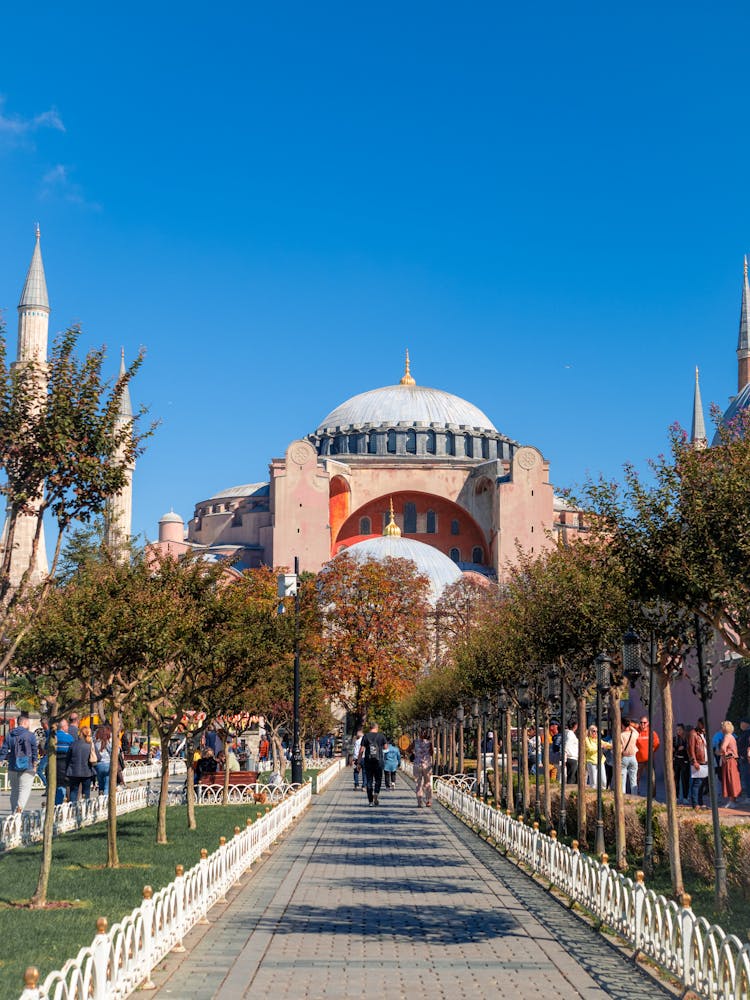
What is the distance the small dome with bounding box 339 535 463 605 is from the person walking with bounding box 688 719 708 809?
48.5 meters

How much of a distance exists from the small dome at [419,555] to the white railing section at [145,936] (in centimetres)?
5657

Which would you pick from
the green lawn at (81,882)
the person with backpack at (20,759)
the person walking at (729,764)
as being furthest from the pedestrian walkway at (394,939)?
the person walking at (729,764)

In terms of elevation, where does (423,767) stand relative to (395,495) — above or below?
below

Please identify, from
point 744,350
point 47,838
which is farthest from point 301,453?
point 47,838

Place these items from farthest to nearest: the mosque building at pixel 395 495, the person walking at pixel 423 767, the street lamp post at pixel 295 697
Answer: the mosque building at pixel 395 495 → the street lamp post at pixel 295 697 → the person walking at pixel 423 767

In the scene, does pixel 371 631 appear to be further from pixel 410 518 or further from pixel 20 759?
pixel 20 759

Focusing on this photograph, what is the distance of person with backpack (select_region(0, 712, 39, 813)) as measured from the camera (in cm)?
1494

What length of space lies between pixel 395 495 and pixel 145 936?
242ft

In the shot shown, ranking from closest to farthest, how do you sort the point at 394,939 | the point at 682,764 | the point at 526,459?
the point at 394,939
the point at 682,764
the point at 526,459

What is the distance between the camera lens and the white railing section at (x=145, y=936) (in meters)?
5.43

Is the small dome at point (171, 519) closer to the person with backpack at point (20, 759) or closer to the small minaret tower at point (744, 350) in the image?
the small minaret tower at point (744, 350)

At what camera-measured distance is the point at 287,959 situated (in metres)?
7.78

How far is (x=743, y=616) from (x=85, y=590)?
6024mm

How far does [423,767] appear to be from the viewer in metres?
22.9
